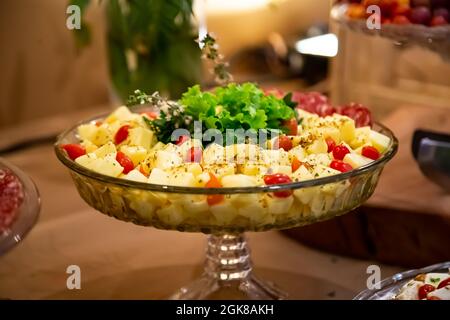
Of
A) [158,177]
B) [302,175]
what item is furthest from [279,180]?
[158,177]

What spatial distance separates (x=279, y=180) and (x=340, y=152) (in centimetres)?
13

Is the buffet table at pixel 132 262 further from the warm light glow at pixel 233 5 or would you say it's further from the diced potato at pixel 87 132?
the warm light glow at pixel 233 5

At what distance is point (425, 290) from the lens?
0.81 metres

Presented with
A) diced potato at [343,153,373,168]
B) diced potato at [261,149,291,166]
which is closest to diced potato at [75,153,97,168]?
diced potato at [261,149,291,166]

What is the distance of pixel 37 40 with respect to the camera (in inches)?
76.2

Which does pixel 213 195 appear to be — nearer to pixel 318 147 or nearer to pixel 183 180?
pixel 183 180

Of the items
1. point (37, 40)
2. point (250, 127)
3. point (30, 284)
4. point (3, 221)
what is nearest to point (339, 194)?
point (250, 127)

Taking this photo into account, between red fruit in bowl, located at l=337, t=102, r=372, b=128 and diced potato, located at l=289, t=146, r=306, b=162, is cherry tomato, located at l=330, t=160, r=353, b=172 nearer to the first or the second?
diced potato, located at l=289, t=146, r=306, b=162

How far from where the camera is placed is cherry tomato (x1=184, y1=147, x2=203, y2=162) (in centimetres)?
90

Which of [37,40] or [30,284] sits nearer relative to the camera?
[30,284]

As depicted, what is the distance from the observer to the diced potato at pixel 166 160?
0.88m

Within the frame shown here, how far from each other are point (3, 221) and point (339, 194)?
0.39 meters

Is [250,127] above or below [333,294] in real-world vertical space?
above
